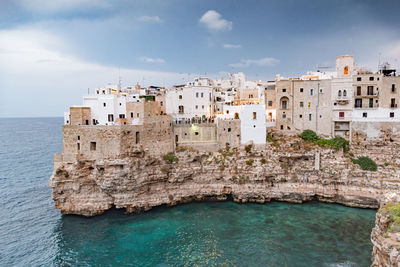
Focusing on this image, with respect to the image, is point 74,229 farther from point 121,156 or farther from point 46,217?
point 121,156

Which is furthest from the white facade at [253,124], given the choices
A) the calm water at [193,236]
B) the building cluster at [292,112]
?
the calm water at [193,236]

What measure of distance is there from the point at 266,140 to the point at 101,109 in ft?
68.7

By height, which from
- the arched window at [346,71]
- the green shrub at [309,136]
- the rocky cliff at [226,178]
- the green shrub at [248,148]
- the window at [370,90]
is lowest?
the rocky cliff at [226,178]

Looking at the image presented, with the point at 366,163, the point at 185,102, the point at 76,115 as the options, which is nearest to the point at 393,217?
the point at 366,163

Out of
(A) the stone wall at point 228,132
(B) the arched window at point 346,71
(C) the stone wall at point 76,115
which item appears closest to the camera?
(C) the stone wall at point 76,115

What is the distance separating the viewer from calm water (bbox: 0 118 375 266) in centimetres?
1967

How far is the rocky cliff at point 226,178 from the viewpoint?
26344mm

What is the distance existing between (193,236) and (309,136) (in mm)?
20339

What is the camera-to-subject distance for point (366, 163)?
2967cm

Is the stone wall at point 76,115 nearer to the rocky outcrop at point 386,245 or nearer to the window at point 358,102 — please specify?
the rocky outcrop at point 386,245

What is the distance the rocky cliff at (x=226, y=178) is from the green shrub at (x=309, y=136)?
1.16 meters

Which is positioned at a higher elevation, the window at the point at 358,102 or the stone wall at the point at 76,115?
the window at the point at 358,102

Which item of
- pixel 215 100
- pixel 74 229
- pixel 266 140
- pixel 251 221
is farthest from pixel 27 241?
pixel 215 100

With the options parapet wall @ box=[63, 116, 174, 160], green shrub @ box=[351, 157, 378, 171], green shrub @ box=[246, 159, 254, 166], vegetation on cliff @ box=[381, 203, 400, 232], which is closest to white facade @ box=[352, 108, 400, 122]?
green shrub @ box=[351, 157, 378, 171]
